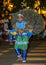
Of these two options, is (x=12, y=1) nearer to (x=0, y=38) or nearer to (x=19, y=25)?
(x=0, y=38)

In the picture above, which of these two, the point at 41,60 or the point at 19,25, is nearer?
the point at 19,25

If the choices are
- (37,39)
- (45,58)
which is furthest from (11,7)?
(45,58)

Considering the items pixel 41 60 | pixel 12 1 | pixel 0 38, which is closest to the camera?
pixel 41 60

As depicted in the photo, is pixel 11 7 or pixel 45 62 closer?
pixel 45 62

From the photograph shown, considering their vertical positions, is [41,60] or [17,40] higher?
[17,40]

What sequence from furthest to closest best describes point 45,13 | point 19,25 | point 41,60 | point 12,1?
point 45,13, point 12,1, point 41,60, point 19,25

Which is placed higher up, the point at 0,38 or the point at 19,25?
the point at 19,25

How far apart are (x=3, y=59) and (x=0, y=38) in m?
7.90

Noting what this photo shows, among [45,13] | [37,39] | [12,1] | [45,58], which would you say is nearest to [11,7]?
[12,1]

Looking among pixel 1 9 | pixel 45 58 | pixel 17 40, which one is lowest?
pixel 1 9

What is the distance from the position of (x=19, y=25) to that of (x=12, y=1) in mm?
11248

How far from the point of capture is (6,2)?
74.3ft

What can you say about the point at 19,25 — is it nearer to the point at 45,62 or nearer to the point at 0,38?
the point at 45,62

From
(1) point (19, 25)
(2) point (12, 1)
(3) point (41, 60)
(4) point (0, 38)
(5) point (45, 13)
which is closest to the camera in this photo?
(1) point (19, 25)
